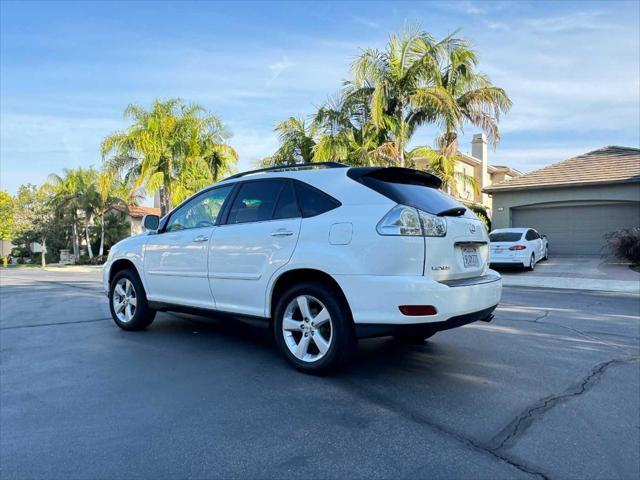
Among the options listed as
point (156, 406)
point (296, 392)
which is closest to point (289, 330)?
point (296, 392)

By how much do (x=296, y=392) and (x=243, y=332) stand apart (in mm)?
2346

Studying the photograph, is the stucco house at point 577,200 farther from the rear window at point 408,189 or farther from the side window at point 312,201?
the side window at point 312,201

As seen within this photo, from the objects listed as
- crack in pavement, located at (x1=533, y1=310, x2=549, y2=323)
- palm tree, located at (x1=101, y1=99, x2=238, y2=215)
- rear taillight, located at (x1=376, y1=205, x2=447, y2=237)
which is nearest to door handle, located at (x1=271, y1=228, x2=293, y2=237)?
rear taillight, located at (x1=376, y1=205, x2=447, y2=237)

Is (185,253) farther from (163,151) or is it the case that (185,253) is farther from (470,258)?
(163,151)

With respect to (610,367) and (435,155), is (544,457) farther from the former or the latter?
(435,155)

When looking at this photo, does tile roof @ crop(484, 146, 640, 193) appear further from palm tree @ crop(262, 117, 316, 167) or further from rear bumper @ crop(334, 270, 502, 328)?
rear bumper @ crop(334, 270, 502, 328)

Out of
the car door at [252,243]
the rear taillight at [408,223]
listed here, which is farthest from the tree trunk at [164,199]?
the rear taillight at [408,223]

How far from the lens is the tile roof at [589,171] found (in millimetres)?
20375

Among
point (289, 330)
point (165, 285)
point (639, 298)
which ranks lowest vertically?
point (639, 298)

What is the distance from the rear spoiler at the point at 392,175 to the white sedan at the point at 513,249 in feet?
40.8

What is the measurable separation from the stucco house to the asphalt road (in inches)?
658

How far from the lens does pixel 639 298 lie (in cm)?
1034

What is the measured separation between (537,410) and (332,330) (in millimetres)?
1722

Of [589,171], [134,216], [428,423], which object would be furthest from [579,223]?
[134,216]
